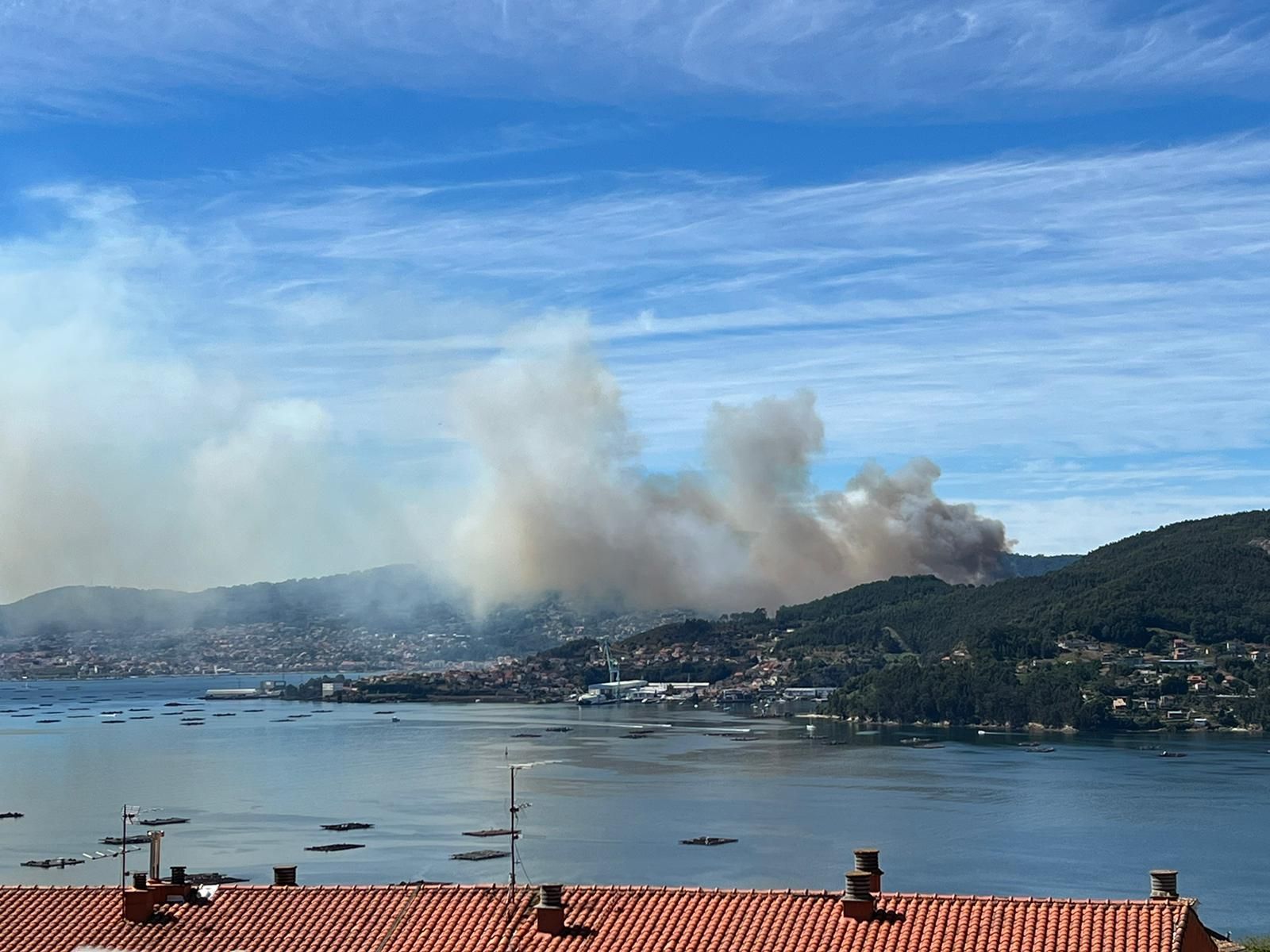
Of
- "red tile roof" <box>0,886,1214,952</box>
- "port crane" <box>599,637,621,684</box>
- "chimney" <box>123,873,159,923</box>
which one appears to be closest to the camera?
"red tile roof" <box>0,886,1214,952</box>

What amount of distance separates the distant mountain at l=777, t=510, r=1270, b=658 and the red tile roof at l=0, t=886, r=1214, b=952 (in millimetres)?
92723

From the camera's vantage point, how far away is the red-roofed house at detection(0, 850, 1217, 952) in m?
11.1

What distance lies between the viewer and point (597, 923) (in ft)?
38.5

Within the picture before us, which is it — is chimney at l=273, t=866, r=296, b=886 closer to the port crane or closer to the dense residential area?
the dense residential area

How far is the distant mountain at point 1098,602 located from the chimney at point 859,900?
3661 inches

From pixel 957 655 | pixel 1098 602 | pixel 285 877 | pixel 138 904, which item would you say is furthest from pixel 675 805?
pixel 1098 602

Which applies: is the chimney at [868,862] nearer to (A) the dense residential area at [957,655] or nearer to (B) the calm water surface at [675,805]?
(B) the calm water surface at [675,805]

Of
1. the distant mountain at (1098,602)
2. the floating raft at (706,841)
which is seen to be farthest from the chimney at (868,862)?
the distant mountain at (1098,602)

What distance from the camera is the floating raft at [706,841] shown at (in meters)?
40.2

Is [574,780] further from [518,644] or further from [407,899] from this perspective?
[518,644]

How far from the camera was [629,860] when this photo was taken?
3725 cm

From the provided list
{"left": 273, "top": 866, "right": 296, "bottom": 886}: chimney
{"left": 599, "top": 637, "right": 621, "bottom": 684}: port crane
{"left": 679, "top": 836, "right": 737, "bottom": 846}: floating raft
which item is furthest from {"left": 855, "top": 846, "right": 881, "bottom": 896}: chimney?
{"left": 599, "top": 637, "right": 621, "bottom": 684}: port crane

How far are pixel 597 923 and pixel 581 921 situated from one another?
0.35 ft

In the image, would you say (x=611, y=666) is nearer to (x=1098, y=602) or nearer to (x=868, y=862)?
(x=1098, y=602)
